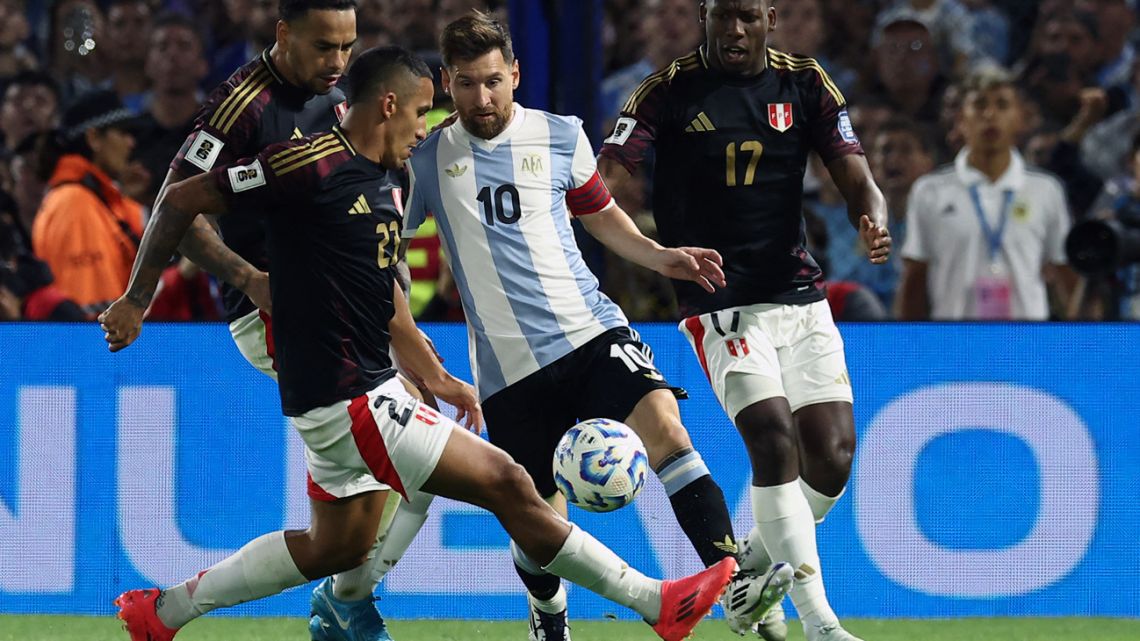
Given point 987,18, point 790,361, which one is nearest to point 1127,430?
point 790,361

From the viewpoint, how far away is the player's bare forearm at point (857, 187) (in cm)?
561

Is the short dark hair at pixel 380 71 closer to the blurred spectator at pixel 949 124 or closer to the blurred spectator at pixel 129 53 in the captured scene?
the blurred spectator at pixel 949 124

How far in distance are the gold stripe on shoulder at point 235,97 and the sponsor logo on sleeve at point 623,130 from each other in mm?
1174

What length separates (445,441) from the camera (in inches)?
181

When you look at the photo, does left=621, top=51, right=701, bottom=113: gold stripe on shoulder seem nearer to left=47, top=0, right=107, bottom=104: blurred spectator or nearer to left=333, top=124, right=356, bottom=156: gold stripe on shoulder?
left=333, top=124, right=356, bottom=156: gold stripe on shoulder

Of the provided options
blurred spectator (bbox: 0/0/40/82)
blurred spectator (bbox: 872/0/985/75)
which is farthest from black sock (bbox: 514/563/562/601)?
blurred spectator (bbox: 0/0/40/82)

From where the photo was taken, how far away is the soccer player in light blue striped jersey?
5.14 metres

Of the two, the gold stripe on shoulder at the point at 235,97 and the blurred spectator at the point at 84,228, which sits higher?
the gold stripe on shoulder at the point at 235,97

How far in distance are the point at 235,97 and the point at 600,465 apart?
167 centimetres

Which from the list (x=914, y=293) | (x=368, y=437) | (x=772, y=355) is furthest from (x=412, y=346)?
(x=914, y=293)

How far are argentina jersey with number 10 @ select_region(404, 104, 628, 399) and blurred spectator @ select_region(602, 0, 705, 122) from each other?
3508mm

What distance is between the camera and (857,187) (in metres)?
5.68

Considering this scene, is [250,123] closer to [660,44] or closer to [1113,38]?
[660,44]

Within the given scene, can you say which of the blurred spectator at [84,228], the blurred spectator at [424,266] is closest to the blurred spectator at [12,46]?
the blurred spectator at [84,228]
